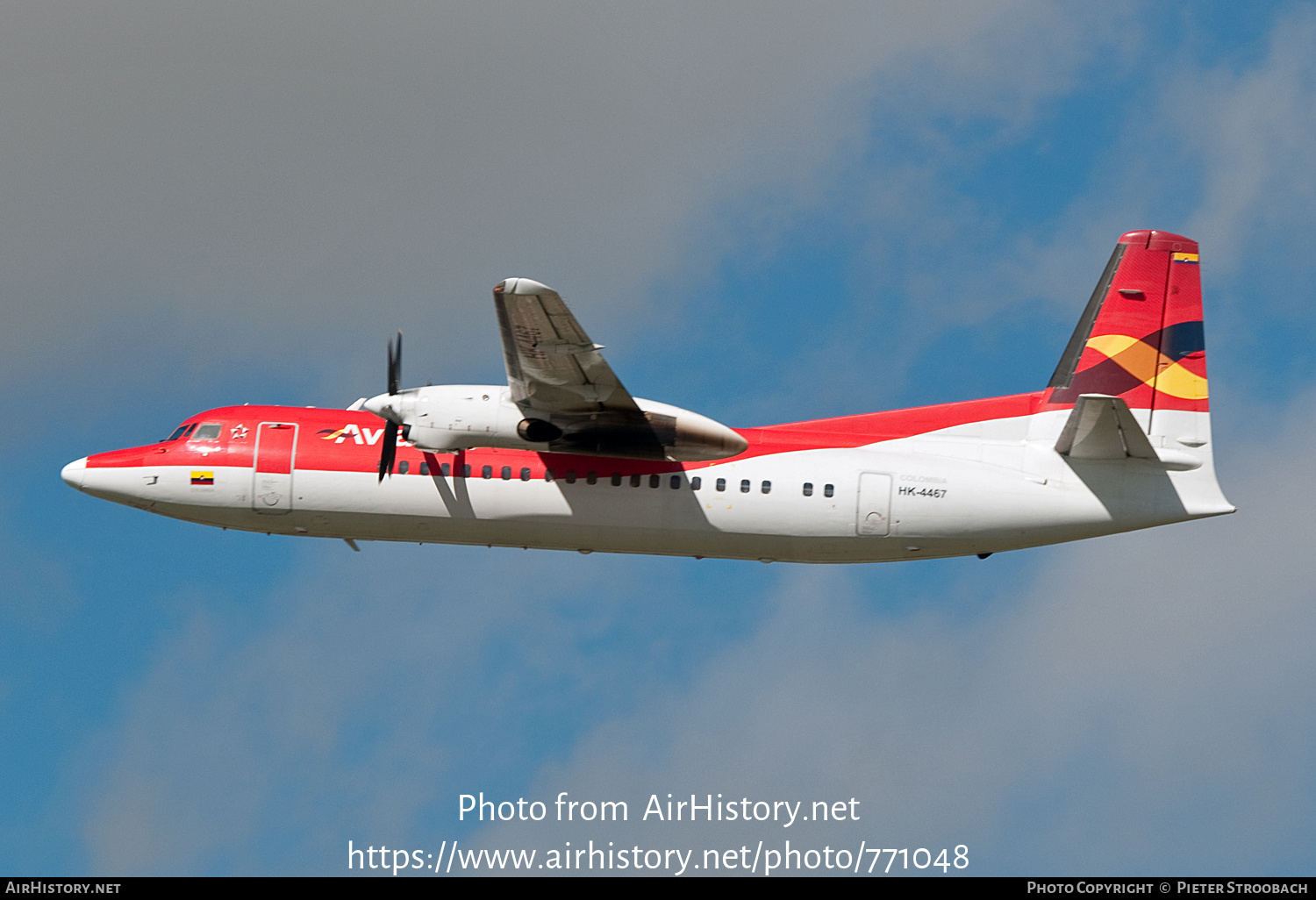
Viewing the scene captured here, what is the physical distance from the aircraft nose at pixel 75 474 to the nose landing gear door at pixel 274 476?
3.48 metres

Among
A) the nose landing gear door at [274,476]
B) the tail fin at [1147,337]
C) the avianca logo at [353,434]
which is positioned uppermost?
the tail fin at [1147,337]

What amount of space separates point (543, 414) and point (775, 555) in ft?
16.3

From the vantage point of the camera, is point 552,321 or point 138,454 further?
point 138,454

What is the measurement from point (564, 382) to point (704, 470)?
3.28 metres

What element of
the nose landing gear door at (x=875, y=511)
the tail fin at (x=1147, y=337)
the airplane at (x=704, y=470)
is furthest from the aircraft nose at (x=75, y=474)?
the tail fin at (x=1147, y=337)

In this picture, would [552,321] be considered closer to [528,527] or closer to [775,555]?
[528,527]

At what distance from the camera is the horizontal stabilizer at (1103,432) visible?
26.2 metres

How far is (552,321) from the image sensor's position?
24141 millimetres

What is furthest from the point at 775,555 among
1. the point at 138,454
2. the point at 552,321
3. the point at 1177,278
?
the point at 138,454

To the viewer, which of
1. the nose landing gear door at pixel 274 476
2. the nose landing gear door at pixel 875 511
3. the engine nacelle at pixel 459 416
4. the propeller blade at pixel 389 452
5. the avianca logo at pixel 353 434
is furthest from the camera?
the avianca logo at pixel 353 434

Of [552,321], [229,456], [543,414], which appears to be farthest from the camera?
[229,456]

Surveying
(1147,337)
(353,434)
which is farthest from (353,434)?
(1147,337)

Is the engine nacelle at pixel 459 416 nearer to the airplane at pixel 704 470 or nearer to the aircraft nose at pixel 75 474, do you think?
the airplane at pixel 704 470

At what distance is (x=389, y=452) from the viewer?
27.3 metres
